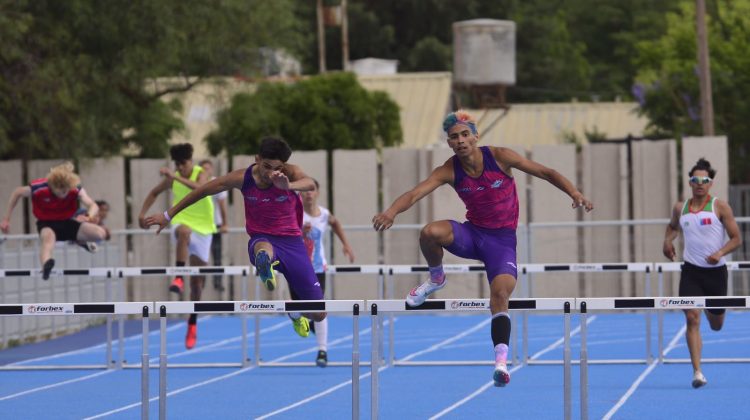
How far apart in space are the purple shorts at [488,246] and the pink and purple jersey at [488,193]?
6 cm

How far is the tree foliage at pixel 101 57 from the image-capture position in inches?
1046

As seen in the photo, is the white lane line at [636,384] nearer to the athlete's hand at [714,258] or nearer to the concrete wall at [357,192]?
the athlete's hand at [714,258]

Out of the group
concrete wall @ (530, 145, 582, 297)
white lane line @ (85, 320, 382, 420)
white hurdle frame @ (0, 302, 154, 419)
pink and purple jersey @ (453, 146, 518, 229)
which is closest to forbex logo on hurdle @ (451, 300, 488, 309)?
pink and purple jersey @ (453, 146, 518, 229)

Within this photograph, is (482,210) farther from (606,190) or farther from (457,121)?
(606,190)

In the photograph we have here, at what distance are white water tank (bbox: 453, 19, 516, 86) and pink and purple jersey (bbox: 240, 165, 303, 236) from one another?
1446 inches

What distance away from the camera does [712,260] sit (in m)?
15.1

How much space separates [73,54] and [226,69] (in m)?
3.13

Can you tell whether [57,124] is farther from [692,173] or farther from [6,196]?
[692,173]

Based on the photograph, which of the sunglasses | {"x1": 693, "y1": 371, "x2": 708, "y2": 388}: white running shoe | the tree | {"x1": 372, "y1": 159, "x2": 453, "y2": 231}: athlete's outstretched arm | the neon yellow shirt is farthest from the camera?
the tree

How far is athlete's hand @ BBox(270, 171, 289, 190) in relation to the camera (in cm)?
1287

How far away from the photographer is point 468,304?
38.7ft

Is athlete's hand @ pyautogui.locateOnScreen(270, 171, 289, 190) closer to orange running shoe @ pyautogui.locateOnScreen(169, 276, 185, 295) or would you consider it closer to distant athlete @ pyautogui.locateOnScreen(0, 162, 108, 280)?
orange running shoe @ pyautogui.locateOnScreen(169, 276, 185, 295)

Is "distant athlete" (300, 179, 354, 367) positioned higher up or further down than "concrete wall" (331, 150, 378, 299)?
further down

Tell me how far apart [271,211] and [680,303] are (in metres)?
3.87
